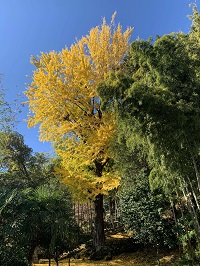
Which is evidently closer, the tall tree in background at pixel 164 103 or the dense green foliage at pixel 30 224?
the tall tree in background at pixel 164 103

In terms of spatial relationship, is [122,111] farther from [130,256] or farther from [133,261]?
[130,256]

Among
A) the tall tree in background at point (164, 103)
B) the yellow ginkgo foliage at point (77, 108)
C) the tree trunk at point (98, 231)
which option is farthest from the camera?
the tree trunk at point (98, 231)

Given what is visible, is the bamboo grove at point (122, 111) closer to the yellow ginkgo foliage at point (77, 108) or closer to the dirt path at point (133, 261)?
the yellow ginkgo foliage at point (77, 108)

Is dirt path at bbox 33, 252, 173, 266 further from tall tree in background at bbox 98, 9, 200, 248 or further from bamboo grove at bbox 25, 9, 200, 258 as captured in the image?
tall tree in background at bbox 98, 9, 200, 248

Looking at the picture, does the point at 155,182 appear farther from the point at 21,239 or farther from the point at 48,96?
the point at 48,96

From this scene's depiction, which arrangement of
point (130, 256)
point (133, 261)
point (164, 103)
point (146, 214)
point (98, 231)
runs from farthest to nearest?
point (98, 231) < point (130, 256) < point (133, 261) < point (146, 214) < point (164, 103)

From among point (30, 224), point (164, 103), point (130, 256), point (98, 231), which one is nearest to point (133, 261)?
point (130, 256)

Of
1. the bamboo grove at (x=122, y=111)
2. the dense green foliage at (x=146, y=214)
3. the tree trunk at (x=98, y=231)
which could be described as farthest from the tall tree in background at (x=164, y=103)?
the tree trunk at (x=98, y=231)

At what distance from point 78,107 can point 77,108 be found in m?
0.05

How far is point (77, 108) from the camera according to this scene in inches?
363

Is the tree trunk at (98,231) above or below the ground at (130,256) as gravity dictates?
above

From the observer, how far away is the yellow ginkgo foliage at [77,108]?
845cm

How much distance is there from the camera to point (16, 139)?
17922 millimetres

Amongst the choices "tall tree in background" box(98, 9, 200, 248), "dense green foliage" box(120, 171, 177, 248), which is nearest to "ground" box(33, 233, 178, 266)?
"dense green foliage" box(120, 171, 177, 248)
